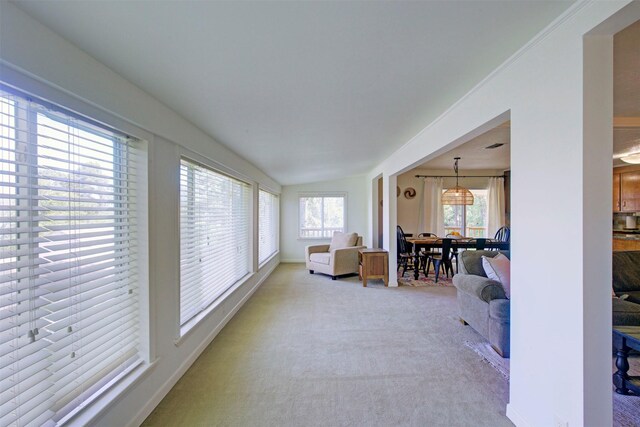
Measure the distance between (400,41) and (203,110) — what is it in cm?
147

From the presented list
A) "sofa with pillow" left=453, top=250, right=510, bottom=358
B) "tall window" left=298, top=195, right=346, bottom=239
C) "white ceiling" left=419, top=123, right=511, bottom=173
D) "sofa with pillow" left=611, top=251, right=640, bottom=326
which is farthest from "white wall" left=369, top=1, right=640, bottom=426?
"tall window" left=298, top=195, right=346, bottom=239

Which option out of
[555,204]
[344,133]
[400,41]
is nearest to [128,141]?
[400,41]

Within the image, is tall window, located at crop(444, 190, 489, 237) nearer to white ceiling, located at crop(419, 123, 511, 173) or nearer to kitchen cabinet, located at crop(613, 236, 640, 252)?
white ceiling, located at crop(419, 123, 511, 173)

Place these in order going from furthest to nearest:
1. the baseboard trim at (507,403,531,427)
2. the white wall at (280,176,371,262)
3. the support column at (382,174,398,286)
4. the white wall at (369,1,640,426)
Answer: the white wall at (280,176,371,262), the support column at (382,174,398,286), the baseboard trim at (507,403,531,427), the white wall at (369,1,640,426)

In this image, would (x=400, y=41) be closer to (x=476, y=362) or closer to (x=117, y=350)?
(x=117, y=350)

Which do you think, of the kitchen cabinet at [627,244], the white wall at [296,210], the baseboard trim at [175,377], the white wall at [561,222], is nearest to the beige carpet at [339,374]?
the baseboard trim at [175,377]

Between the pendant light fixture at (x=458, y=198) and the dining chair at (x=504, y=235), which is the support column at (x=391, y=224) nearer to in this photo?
the pendant light fixture at (x=458, y=198)

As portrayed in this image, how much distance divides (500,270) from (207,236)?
3.01 m

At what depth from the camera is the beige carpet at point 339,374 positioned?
1.78 metres

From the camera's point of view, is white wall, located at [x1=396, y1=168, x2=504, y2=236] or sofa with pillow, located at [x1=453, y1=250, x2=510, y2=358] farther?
white wall, located at [x1=396, y1=168, x2=504, y2=236]

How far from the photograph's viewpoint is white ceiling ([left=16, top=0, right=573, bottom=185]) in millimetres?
1111

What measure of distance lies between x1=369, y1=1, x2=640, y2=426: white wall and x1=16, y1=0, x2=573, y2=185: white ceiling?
0.17 meters

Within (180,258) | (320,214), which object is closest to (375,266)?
(320,214)

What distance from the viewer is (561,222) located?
1328 millimetres
